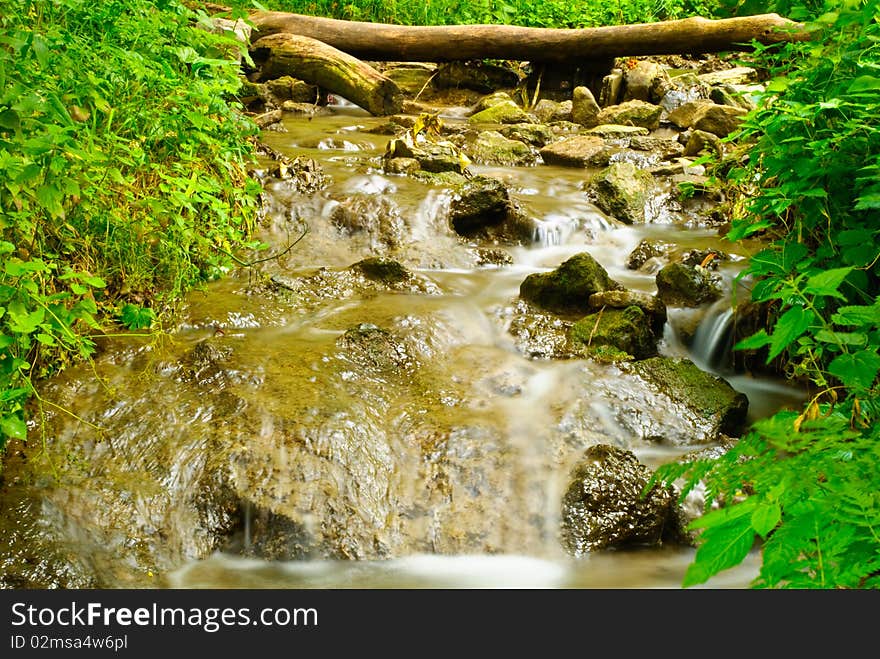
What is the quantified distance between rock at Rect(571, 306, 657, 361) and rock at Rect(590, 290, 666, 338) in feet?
0.19

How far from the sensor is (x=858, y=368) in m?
2.46

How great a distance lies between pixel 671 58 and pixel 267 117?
370 inches

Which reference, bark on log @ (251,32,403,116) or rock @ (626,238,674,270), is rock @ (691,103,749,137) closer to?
rock @ (626,238,674,270)

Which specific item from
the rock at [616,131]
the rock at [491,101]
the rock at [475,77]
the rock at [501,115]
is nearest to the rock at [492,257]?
the rock at [616,131]

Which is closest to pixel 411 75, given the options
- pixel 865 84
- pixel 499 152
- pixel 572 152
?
pixel 499 152

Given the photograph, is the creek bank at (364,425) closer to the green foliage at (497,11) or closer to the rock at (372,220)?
the rock at (372,220)

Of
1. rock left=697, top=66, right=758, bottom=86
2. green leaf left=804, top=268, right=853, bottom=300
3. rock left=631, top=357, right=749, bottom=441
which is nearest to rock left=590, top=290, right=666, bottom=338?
rock left=631, top=357, right=749, bottom=441

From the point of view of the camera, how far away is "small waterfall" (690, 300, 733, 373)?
16.5 ft

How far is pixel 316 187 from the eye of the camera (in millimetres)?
6980

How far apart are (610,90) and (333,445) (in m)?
9.97

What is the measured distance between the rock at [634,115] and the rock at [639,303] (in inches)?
249

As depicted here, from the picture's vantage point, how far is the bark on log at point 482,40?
1145 cm

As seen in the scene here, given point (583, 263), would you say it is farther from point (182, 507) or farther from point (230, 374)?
point (182, 507)
